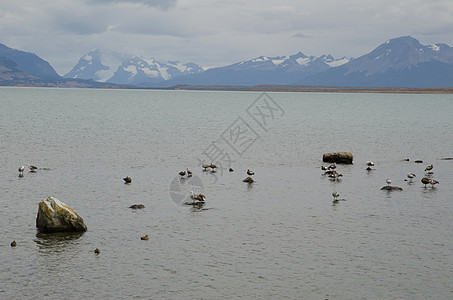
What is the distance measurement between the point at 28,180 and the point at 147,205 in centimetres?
1530

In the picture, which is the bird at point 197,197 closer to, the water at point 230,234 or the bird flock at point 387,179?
the water at point 230,234

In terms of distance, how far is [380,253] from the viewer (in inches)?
1137

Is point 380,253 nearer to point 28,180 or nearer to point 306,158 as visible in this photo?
point 28,180

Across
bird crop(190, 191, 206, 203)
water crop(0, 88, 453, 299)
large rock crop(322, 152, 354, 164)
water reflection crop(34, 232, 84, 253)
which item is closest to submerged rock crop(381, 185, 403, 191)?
water crop(0, 88, 453, 299)

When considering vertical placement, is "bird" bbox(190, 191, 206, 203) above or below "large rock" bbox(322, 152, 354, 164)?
below

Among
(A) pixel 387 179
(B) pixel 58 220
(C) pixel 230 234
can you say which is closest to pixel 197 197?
(C) pixel 230 234

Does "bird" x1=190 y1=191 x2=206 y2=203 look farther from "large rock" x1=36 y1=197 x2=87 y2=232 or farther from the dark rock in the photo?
"large rock" x1=36 y1=197 x2=87 y2=232

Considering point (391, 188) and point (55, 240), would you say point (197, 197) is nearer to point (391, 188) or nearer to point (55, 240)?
point (55, 240)

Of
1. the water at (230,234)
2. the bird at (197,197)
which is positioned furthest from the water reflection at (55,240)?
the bird at (197,197)

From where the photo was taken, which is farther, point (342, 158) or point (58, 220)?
point (342, 158)

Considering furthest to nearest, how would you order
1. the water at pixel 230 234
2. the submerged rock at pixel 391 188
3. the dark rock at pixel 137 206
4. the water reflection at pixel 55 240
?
the submerged rock at pixel 391 188 → the dark rock at pixel 137 206 → the water reflection at pixel 55 240 → the water at pixel 230 234

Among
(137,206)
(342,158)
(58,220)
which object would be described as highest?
(342,158)

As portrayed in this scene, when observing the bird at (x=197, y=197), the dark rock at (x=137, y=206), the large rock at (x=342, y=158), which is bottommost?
the dark rock at (x=137, y=206)

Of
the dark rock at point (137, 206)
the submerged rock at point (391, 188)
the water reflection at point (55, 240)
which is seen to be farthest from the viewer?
the submerged rock at point (391, 188)
